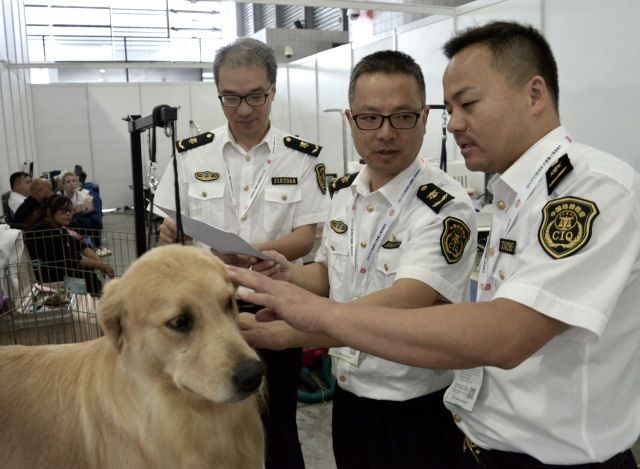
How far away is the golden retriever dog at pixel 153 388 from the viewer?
1.33m

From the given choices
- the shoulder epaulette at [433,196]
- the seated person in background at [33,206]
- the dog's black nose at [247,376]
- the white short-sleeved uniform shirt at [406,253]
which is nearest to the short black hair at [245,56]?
the white short-sleeved uniform shirt at [406,253]

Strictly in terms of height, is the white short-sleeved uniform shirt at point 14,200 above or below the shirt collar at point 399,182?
below

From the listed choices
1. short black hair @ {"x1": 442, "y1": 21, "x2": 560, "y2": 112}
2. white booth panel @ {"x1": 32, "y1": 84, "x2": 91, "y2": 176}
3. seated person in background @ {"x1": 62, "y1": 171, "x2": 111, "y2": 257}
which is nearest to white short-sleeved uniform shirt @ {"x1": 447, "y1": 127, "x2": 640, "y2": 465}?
short black hair @ {"x1": 442, "y1": 21, "x2": 560, "y2": 112}

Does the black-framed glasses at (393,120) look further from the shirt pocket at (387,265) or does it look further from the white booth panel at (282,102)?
the white booth panel at (282,102)

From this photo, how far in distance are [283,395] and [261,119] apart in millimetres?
1094

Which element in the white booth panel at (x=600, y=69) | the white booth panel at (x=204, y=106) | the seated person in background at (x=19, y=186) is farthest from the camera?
the white booth panel at (x=204, y=106)

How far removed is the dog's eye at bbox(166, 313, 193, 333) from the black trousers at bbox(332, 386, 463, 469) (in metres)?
0.66

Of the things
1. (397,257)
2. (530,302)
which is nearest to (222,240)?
(397,257)

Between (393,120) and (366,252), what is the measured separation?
1.36 ft

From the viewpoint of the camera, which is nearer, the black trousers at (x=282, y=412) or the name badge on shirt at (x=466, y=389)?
the name badge on shirt at (x=466, y=389)

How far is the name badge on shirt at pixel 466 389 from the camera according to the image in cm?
131

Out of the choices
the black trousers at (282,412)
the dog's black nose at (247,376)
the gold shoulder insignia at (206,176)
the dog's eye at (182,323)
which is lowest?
the black trousers at (282,412)

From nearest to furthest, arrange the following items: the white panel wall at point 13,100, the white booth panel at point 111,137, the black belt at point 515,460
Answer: the black belt at point 515,460 < the white panel wall at point 13,100 < the white booth panel at point 111,137

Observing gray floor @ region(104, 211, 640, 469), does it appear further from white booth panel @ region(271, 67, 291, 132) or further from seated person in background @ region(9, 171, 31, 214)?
white booth panel @ region(271, 67, 291, 132)
